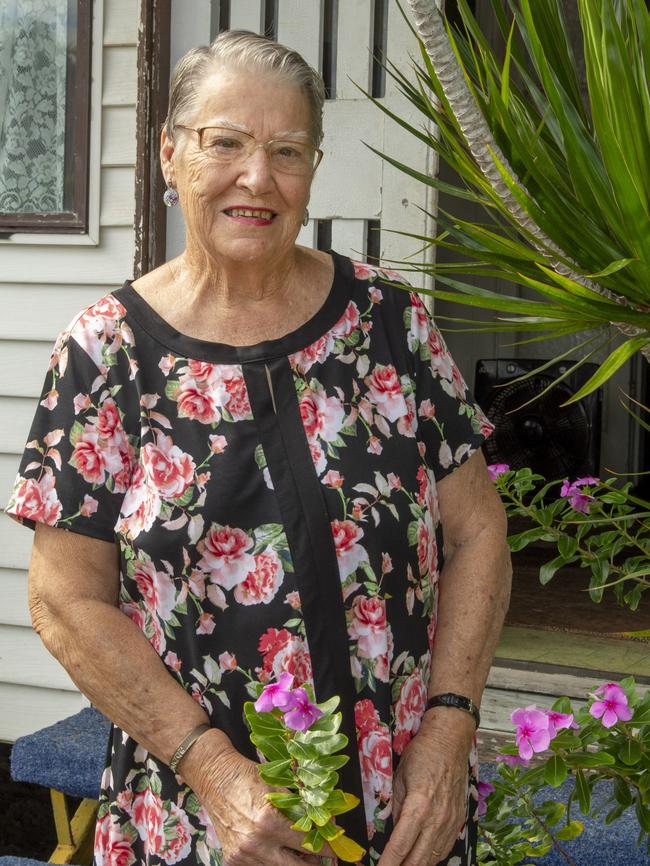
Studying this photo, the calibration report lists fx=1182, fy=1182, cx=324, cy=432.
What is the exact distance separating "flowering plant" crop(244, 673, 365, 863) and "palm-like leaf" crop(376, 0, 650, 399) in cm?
51

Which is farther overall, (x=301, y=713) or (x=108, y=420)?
(x=108, y=420)

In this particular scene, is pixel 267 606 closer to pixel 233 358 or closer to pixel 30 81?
pixel 233 358

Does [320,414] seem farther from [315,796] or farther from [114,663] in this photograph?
[315,796]

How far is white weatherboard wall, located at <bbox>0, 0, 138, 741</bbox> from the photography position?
358 cm

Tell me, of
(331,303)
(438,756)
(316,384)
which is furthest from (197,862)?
(331,303)

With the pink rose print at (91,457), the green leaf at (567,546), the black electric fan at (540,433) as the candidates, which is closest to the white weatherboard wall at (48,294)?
the green leaf at (567,546)

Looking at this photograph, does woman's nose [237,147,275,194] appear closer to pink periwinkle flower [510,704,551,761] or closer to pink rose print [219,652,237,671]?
pink rose print [219,652,237,671]

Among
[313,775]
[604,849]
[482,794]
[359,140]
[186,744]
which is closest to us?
[313,775]

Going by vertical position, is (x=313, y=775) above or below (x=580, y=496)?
below

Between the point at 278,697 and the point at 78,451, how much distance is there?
462 millimetres

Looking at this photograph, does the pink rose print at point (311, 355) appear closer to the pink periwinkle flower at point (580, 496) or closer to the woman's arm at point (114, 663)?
the woman's arm at point (114, 663)

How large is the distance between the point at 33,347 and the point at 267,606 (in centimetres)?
240

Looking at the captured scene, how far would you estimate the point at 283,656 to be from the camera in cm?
158

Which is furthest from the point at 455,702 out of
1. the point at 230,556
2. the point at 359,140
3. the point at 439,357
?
the point at 359,140
